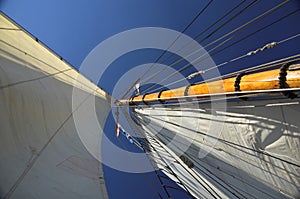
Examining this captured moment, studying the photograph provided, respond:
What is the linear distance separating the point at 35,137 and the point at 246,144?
2.22 meters

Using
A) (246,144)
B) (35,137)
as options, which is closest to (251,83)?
(246,144)

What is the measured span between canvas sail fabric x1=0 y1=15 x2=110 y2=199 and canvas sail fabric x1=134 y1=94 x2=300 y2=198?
50.9 inches

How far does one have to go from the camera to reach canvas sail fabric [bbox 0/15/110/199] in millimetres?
1804

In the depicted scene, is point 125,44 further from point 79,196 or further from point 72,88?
point 79,196

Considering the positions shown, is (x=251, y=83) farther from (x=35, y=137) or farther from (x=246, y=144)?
(x=35, y=137)

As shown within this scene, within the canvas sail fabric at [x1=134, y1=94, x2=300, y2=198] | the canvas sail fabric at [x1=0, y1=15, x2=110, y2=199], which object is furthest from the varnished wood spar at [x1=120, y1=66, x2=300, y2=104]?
the canvas sail fabric at [x1=0, y1=15, x2=110, y2=199]

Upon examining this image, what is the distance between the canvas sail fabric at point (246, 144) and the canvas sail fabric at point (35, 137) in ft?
4.24

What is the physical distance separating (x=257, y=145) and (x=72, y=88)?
405 centimetres

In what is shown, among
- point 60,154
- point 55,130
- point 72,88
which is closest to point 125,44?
point 72,88

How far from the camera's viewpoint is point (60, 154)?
8.20 feet

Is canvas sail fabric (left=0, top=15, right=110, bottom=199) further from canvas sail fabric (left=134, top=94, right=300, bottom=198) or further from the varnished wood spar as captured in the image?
the varnished wood spar

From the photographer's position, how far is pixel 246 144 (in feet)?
5.59

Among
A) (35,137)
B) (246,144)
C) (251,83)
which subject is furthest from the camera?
(35,137)

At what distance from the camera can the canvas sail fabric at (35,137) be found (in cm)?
180
